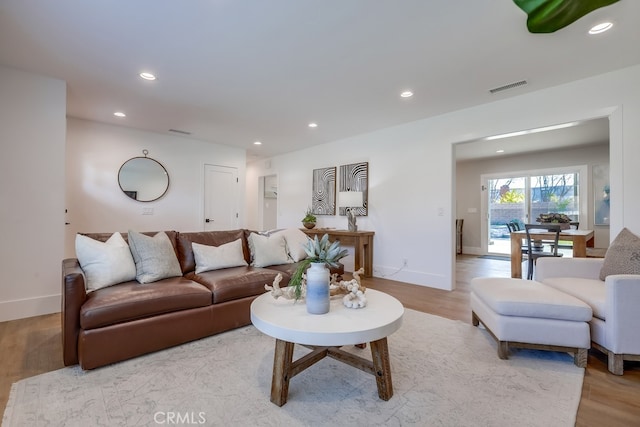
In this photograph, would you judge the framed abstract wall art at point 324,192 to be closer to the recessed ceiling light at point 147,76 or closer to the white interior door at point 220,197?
the white interior door at point 220,197

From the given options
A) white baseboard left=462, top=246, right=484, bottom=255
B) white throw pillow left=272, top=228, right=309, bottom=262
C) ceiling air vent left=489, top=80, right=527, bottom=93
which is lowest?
white baseboard left=462, top=246, right=484, bottom=255

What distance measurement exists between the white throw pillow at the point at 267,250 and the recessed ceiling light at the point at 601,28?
10.8 feet

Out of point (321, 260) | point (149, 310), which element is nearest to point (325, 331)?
point (321, 260)

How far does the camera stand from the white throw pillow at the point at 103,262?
2227 millimetres

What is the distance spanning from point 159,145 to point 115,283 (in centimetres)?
346

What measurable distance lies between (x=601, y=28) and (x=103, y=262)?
14.0ft

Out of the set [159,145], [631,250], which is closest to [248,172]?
[159,145]

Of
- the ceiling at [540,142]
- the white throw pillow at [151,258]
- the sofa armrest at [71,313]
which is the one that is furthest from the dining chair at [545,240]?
the sofa armrest at [71,313]

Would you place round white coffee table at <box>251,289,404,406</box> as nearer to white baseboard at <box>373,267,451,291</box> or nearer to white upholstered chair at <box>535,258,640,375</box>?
white upholstered chair at <box>535,258,640,375</box>

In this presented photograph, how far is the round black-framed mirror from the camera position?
15.3 ft

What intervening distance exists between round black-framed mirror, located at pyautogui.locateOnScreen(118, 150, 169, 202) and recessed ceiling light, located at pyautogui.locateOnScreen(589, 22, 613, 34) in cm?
567

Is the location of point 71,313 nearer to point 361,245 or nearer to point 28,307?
point 28,307

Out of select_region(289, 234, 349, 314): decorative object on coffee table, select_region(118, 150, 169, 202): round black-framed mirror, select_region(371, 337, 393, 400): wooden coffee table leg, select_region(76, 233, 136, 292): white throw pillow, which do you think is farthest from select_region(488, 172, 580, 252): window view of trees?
select_region(76, 233, 136, 292): white throw pillow

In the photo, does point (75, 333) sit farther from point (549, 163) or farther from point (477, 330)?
point (549, 163)
